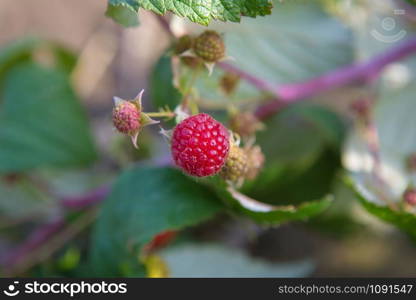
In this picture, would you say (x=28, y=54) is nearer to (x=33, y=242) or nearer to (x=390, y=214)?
(x=33, y=242)

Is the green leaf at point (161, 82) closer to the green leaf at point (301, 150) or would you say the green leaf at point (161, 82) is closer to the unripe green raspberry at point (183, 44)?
the green leaf at point (301, 150)

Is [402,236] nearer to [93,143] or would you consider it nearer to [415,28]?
[415,28]

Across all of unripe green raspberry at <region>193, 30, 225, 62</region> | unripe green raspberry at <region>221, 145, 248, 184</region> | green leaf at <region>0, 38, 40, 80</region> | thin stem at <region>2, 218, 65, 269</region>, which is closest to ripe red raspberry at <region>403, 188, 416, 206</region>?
unripe green raspberry at <region>221, 145, 248, 184</region>

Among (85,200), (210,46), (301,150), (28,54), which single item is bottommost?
(210,46)

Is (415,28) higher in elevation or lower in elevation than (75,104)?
higher

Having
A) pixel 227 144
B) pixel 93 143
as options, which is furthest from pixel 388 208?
pixel 93 143

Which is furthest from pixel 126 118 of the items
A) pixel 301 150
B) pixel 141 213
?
pixel 301 150
